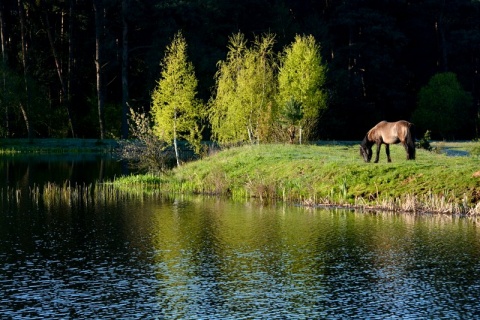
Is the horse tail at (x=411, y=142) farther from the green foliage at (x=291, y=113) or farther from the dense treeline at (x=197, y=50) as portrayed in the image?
the dense treeline at (x=197, y=50)

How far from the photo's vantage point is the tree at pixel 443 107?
83.9 meters

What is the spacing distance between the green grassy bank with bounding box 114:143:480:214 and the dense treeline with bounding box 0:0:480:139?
111ft

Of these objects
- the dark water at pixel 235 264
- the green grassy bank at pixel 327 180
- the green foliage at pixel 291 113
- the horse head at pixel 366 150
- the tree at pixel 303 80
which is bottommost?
the dark water at pixel 235 264

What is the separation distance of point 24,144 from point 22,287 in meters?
58.4

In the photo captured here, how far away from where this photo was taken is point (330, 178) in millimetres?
37438

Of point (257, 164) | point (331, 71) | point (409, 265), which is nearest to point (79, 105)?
point (331, 71)

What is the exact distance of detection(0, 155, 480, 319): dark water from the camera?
59.7 ft

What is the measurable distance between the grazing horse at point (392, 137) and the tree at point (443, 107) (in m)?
44.3

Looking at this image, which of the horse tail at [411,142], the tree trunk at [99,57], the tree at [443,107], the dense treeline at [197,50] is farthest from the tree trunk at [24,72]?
the horse tail at [411,142]

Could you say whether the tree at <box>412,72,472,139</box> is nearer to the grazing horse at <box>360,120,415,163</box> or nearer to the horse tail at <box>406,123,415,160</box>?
the grazing horse at <box>360,120,415,163</box>

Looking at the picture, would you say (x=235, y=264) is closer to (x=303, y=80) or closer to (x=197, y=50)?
(x=303, y=80)

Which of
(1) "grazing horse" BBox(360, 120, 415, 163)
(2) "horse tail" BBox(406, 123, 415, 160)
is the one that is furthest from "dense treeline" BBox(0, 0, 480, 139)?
(2) "horse tail" BBox(406, 123, 415, 160)

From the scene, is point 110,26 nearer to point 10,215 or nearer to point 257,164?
point 257,164

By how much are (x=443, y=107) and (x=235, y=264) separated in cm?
6589
